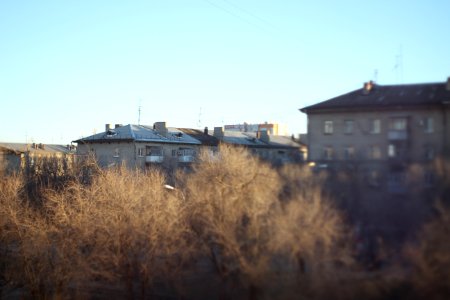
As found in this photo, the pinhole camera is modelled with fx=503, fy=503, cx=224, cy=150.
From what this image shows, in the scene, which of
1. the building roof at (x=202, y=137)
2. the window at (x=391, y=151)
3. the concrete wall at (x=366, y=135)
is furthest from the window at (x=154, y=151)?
the window at (x=391, y=151)

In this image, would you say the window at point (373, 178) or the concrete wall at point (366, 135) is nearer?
the concrete wall at point (366, 135)

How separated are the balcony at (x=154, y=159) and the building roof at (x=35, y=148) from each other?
48.3 ft

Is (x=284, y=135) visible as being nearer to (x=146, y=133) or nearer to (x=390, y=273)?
(x=390, y=273)

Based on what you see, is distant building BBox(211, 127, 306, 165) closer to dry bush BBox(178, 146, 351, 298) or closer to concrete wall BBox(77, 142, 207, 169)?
dry bush BBox(178, 146, 351, 298)

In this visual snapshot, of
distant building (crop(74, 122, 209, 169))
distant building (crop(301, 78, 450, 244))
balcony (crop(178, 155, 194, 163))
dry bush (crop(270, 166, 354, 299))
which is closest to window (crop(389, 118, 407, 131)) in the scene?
distant building (crop(301, 78, 450, 244))

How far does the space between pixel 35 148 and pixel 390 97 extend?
44.8 metres

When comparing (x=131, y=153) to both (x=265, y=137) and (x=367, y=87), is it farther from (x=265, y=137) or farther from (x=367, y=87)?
(x=367, y=87)

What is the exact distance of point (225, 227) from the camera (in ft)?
50.3

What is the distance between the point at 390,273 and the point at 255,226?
4.12 meters

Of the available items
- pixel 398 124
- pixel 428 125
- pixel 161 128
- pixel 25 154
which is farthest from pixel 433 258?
pixel 25 154

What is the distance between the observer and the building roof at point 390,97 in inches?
563

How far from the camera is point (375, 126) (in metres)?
14.8

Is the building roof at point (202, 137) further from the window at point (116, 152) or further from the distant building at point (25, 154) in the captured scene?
the distant building at point (25, 154)

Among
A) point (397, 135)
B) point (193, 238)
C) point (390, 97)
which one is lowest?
point (193, 238)
